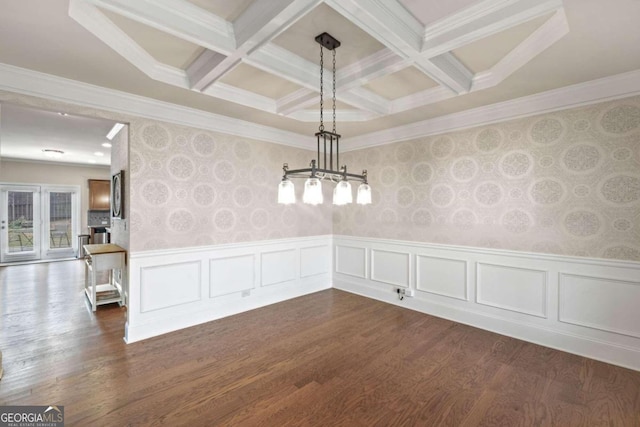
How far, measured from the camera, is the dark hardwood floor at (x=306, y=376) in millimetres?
2086

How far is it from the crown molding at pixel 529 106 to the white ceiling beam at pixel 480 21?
1529 mm

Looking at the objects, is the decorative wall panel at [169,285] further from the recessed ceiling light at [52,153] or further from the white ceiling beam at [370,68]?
the recessed ceiling light at [52,153]

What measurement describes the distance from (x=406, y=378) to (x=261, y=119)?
11.1 ft

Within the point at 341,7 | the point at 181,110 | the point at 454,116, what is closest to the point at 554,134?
the point at 454,116

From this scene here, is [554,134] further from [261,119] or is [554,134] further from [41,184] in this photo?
[41,184]

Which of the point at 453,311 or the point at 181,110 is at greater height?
the point at 181,110

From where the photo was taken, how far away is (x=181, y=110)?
11.4 ft

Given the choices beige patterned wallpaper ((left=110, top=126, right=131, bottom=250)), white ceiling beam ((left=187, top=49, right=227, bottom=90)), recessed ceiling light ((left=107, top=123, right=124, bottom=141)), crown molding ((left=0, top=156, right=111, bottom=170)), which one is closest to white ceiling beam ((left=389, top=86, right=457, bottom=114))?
white ceiling beam ((left=187, top=49, right=227, bottom=90))

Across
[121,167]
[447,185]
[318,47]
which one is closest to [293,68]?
[318,47]

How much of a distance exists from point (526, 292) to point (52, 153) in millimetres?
9431

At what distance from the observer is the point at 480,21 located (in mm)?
1964

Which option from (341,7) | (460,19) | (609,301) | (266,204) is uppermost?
(460,19)

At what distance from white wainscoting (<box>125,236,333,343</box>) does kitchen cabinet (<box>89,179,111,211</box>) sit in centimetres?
671

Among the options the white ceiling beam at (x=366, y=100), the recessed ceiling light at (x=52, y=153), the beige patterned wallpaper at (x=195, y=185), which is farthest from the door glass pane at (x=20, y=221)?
the white ceiling beam at (x=366, y=100)
